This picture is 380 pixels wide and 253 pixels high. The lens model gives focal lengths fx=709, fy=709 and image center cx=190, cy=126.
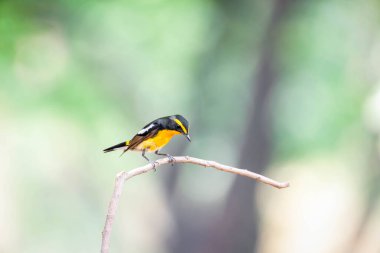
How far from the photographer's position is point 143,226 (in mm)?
15383

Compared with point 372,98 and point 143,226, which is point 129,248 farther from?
point 372,98

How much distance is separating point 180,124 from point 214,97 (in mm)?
9328

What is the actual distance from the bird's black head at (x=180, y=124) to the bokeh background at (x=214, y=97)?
753 centimetres

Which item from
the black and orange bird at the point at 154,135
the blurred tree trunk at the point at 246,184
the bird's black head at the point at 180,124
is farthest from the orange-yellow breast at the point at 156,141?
the blurred tree trunk at the point at 246,184

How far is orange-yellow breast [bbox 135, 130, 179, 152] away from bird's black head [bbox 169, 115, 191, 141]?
22 centimetres

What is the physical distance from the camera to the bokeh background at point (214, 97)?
11711mm

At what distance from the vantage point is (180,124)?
3.90m

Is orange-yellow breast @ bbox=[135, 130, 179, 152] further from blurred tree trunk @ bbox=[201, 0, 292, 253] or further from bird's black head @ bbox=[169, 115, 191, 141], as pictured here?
blurred tree trunk @ bbox=[201, 0, 292, 253]

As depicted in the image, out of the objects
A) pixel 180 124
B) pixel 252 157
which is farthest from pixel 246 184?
pixel 180 124

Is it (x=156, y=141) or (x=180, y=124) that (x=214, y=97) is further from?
(x=180, y=124)

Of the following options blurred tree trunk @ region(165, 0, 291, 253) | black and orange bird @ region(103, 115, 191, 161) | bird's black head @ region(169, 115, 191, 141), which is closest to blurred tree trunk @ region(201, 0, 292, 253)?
blurred tree trunk @ region(165, 0, 291, 253)

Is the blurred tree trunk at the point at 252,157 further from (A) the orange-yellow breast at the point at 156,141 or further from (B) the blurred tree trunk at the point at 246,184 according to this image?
(A) the orange-yellow breast at the point at 156,141

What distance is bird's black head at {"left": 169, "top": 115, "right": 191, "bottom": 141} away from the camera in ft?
12.6

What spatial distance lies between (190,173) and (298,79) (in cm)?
274
